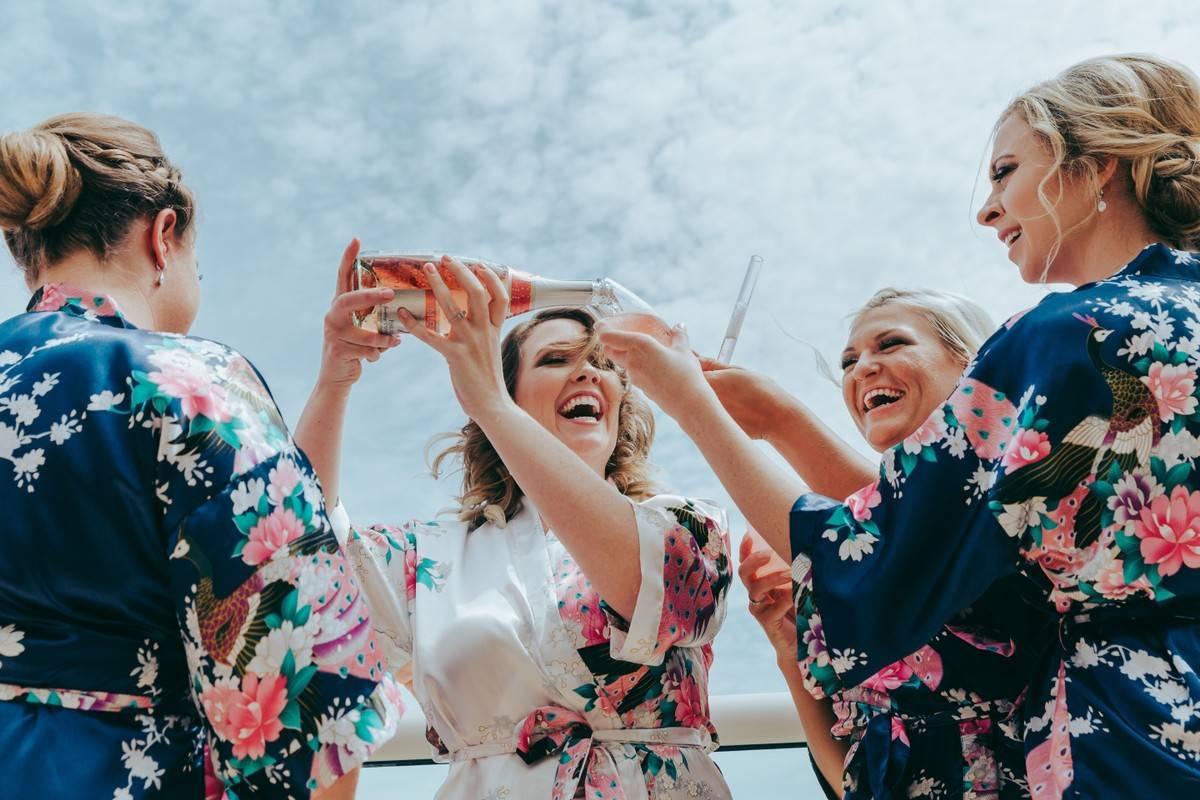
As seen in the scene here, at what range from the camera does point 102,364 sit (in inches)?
55.0

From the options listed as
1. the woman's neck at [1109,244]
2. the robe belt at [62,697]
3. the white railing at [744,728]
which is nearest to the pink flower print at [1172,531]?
the woman's neck at [1109,244]

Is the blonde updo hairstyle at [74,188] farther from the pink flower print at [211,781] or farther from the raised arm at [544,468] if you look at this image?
the pink flower print at [211,781]

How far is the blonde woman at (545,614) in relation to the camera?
6.13 ft

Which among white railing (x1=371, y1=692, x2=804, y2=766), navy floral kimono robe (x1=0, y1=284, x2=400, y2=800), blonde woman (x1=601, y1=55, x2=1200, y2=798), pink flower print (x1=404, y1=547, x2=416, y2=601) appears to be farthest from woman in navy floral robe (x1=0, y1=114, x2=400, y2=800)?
white railing (x1=371, y1=692, x2=804, y2=766)

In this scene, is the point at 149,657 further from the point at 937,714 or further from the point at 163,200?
the point at 937,714

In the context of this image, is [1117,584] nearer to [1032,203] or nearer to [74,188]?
[1032,203]

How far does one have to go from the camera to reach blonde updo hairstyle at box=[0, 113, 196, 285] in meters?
1.58

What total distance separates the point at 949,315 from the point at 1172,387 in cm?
96

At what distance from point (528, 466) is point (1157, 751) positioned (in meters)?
0.98

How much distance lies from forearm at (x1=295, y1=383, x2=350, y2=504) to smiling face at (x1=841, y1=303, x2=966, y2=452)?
40.0 inches

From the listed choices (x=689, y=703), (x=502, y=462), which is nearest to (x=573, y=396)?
(x=502, y=462)

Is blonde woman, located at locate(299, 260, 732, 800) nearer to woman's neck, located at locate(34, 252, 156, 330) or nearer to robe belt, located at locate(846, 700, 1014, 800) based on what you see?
robe belt, located at locate(846, 700, 1014, 800)

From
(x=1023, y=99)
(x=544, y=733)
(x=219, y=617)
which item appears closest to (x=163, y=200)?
(x=219, y=617)

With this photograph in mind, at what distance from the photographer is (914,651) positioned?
60.9 inches
